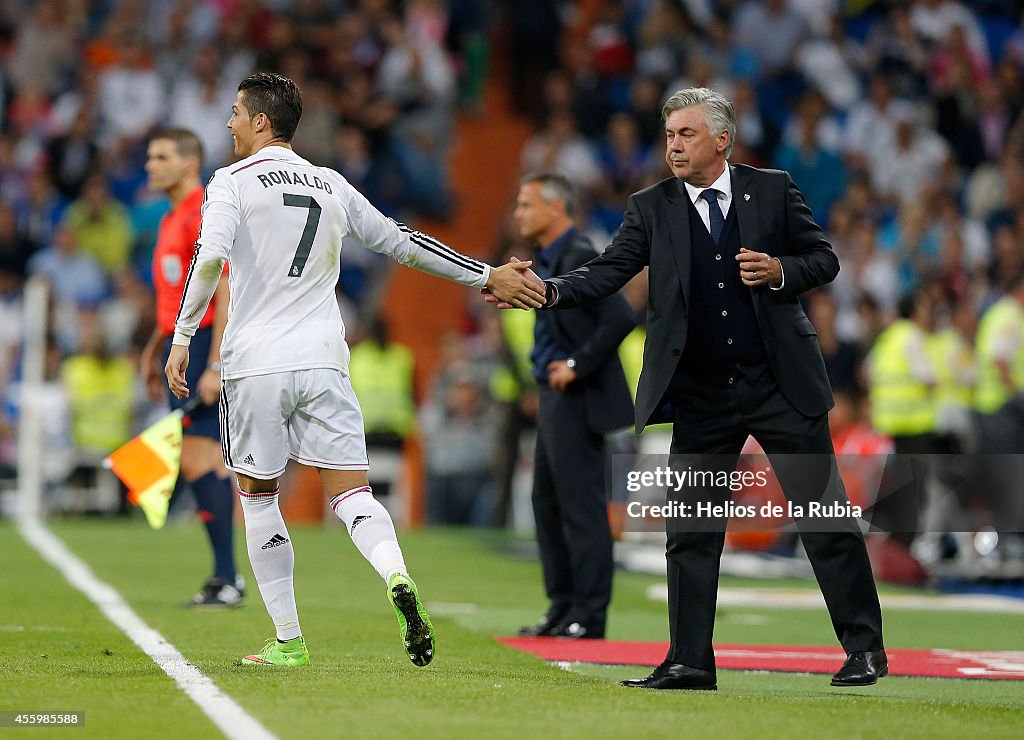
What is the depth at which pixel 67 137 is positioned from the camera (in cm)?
1906

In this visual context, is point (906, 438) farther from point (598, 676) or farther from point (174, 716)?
point (174, 716)

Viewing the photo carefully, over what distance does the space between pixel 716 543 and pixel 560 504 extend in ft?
7.63

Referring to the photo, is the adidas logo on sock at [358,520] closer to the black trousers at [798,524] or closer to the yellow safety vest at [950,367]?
the black trousers at [798,524]

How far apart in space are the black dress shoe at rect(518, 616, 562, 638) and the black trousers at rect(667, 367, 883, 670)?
2132mm

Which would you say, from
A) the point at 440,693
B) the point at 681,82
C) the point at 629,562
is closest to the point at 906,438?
the point at 629,562

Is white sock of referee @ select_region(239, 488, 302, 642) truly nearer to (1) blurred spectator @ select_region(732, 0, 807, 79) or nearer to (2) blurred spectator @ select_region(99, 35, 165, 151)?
(2) blurred spectator @ select_region(99, 35, 165, 151)

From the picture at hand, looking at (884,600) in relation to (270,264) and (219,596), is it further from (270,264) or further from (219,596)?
(270,264)

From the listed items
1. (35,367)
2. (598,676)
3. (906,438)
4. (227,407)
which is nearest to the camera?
(227,407)

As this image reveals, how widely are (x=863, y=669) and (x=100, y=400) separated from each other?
503 inches

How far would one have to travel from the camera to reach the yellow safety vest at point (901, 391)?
14086 mm

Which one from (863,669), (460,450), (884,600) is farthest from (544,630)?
(460,450)

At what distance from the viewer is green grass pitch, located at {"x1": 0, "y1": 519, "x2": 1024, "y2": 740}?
528 centimetres

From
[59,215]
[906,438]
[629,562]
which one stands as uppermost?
[59,215]

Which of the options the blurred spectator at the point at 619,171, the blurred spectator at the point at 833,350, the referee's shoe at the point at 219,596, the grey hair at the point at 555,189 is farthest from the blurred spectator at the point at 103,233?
the grey hair at the point at 555,189
